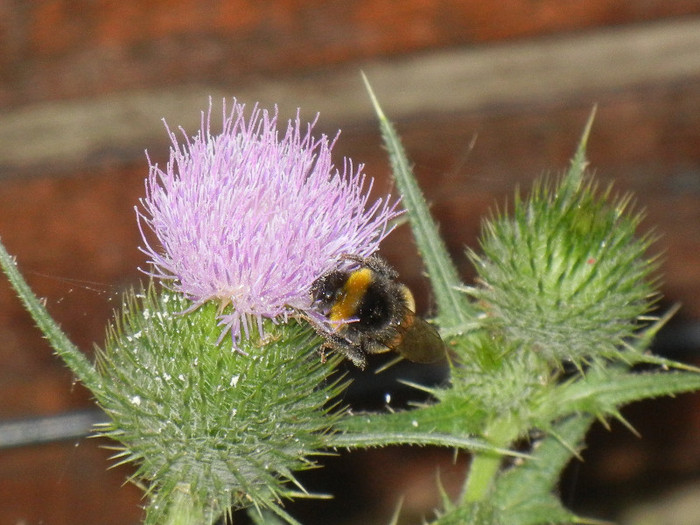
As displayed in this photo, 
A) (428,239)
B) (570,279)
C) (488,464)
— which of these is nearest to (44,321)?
(428,239)

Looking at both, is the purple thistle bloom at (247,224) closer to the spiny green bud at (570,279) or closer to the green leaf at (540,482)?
the spiny green bud at (570,279)

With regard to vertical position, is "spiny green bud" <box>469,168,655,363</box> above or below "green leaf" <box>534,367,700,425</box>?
above

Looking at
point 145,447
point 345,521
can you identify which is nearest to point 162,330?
point 145,447

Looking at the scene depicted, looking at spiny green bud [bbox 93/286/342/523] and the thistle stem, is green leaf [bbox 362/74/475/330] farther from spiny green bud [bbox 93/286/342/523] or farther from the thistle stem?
spiny green bud [bbox 93/286/342/523]

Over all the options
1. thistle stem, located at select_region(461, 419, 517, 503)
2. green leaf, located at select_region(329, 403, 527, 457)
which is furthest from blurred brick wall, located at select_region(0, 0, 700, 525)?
green leaf, located at select_region(329, 403, 527, 457)

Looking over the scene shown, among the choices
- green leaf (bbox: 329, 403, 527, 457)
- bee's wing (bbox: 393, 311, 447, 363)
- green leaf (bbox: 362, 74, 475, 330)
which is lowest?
green leaf (bbox: 329, 403, 527, 457)

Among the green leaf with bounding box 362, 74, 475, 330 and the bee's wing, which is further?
the green leaf with bounding box 362, 74, 475, 330
